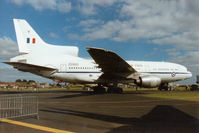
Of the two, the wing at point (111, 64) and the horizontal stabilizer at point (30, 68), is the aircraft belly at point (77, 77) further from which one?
the wing at point (111, 64)

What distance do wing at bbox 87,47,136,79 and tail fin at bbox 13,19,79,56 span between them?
25.4ft

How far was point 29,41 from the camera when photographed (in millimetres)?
23891

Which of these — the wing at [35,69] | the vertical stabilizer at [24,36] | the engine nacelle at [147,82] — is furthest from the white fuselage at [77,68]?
the engine nacelle at [147,82]

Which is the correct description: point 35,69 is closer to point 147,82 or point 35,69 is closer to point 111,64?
point 111,64

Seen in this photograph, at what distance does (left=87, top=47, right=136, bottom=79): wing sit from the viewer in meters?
17.6

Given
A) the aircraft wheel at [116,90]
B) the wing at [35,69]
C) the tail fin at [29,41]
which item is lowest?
the aircraft wheel at [116,90]

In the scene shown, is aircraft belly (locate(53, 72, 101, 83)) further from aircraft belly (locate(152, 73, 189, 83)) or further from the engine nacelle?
aircraft belly (locate(152, 73, 189, 83))

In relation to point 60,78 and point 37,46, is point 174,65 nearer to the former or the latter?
point 60,78

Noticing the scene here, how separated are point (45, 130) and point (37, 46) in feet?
67.2

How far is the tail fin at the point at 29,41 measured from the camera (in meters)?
23.5

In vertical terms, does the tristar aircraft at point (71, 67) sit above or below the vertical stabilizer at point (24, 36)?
below

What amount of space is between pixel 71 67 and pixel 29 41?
6.71m

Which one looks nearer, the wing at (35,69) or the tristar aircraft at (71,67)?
the wing at (35,69)

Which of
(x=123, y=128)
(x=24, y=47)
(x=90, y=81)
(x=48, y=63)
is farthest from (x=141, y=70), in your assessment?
(x=123, y=128)
